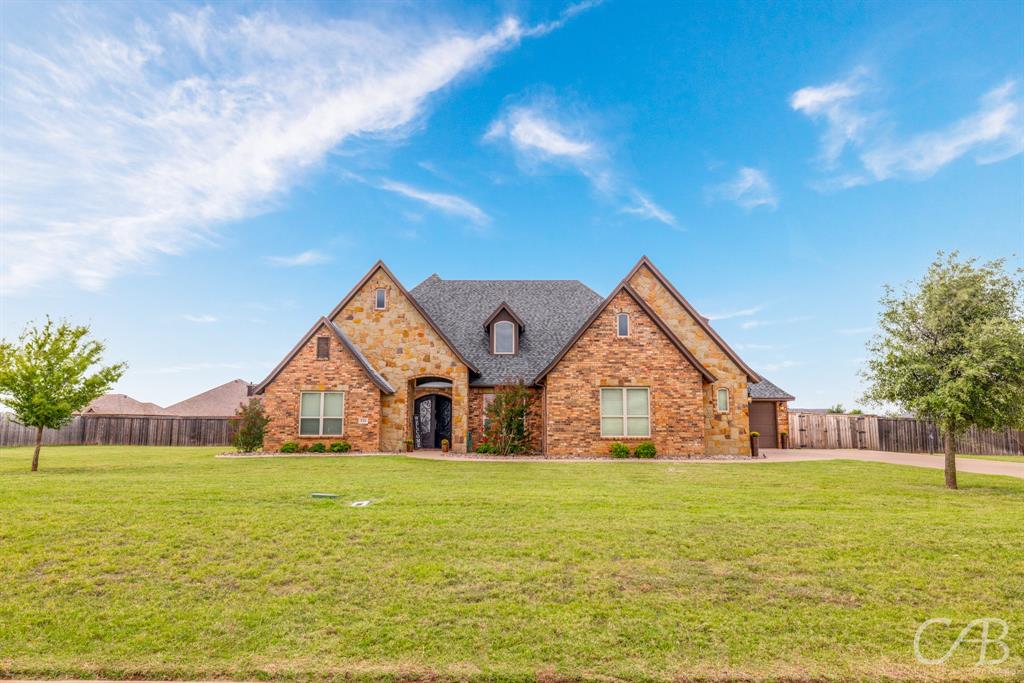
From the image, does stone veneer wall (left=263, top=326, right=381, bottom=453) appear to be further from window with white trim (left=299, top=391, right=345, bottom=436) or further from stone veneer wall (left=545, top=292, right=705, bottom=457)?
stone veneer wall (left=545, top=292, right=705, bottom=457)

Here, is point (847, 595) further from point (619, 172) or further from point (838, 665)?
point (619, 172)

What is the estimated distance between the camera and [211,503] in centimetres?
1057

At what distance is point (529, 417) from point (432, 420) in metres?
5.95

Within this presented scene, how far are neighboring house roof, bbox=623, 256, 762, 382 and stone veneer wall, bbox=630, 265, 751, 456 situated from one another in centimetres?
12

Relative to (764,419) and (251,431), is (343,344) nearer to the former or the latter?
(251,431)

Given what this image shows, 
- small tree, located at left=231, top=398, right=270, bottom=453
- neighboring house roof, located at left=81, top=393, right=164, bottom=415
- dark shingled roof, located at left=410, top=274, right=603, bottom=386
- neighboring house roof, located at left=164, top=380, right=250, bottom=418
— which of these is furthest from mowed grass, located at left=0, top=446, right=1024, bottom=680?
neighboring house roof, located at left=81, top=393, right=164, bottom=415

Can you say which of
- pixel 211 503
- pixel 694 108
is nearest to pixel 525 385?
pixel 694 108

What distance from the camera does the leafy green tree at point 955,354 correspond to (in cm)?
1404

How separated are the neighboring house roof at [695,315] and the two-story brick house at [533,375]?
45 mm

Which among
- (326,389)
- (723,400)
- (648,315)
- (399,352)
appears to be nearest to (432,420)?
(399,352)

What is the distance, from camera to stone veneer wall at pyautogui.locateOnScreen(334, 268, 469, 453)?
83.2 ft

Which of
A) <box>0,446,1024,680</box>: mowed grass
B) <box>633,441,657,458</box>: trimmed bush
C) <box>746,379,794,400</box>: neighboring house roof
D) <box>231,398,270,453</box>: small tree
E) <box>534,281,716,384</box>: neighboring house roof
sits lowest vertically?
<box>0,446,1024,680</box>: mowed grass

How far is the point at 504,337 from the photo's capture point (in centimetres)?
2773

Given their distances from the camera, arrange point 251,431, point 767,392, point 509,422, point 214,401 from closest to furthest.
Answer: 1. point 509,422
2. point 251,431
3. point 767,392
4. point 214,401
